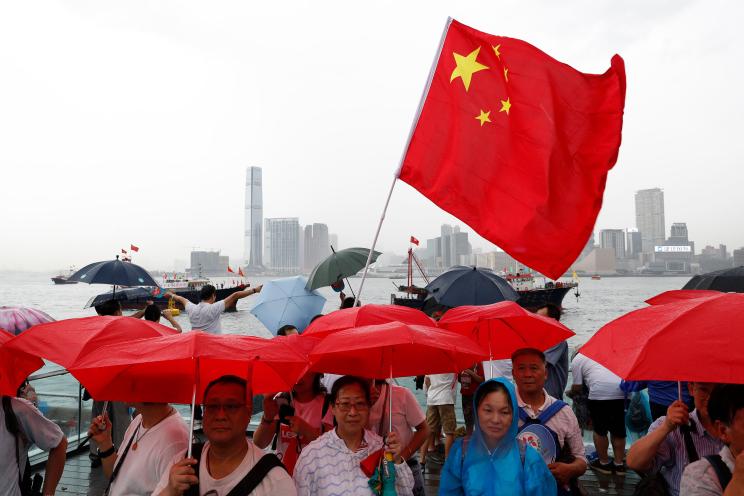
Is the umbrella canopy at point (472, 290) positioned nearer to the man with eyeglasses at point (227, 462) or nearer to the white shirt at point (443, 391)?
the white shirt at point (443, 391)

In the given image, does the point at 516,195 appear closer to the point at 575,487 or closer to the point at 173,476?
the point at 575,487

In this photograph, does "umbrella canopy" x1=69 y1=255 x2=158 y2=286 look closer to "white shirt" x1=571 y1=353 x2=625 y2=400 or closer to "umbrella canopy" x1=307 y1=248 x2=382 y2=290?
"umbrella canopy" x1=307 y1=248 x2=382 y2=290

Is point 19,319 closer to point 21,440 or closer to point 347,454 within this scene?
point 21,440

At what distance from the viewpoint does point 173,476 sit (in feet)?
6.98

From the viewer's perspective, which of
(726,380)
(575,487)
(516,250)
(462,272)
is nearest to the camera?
(726,380)

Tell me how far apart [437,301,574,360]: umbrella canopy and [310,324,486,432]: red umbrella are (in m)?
0.85

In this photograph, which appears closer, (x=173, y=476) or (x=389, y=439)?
(x=173, y=476)

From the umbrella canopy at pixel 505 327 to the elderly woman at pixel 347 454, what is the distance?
1.55 m

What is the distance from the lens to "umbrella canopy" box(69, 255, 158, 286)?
23.4 ft

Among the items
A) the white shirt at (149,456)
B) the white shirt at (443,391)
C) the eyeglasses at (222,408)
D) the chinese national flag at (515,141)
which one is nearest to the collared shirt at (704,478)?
the eyeglasses at (222,408)

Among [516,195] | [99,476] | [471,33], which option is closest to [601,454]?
[516,195]

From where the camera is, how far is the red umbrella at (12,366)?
2.51 meters

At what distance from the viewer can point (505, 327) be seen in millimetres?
4273

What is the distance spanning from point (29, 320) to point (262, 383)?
2.78 metres
